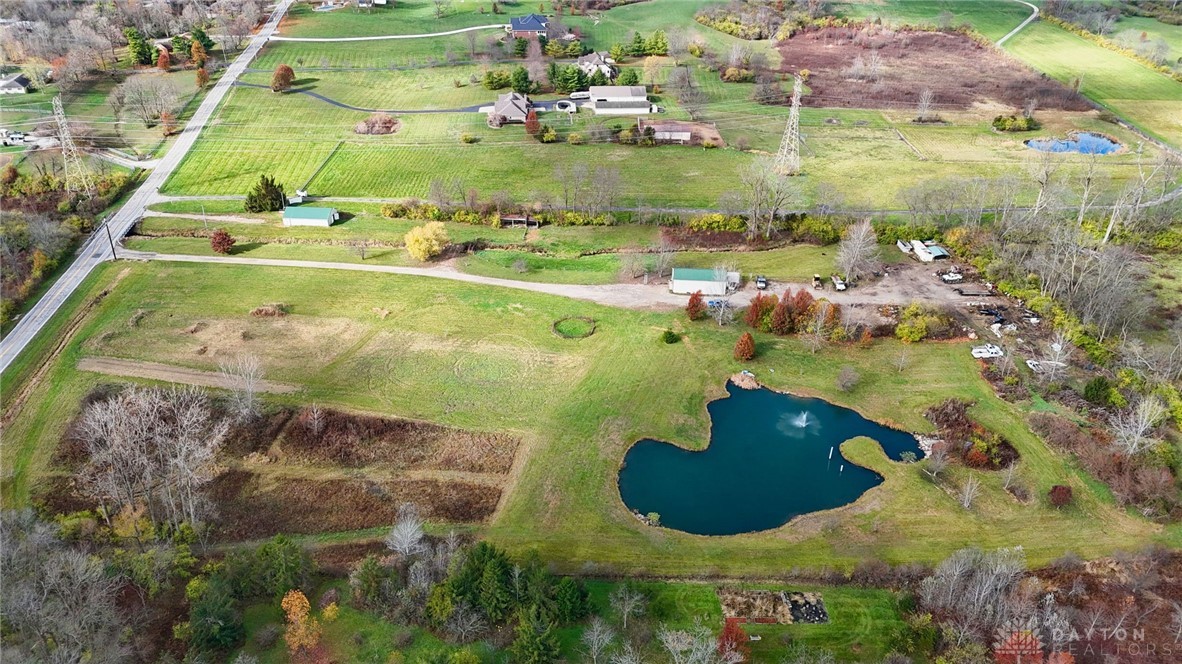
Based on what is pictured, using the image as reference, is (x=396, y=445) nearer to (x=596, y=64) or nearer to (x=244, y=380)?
(x=244, y=380)

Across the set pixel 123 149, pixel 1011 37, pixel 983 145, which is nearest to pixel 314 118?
pixel 123 149

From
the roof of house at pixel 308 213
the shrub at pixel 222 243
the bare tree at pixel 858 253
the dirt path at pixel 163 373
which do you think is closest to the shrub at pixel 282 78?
the roof of house at pixel 308 213

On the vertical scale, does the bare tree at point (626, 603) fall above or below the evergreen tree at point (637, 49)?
below

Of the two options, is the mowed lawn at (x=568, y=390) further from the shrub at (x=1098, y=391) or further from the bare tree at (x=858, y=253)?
the bare tree at (x=858, y=253)

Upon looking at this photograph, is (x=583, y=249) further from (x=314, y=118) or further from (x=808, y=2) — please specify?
(x=808, y=2)

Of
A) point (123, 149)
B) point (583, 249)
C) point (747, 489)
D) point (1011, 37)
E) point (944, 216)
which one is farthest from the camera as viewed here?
point (1011, 37)

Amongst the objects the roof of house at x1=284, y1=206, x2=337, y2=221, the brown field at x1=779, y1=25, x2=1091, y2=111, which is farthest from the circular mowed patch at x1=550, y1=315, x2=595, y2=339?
the brown field at x1=779, y1=25, x2=1091, y2=111
